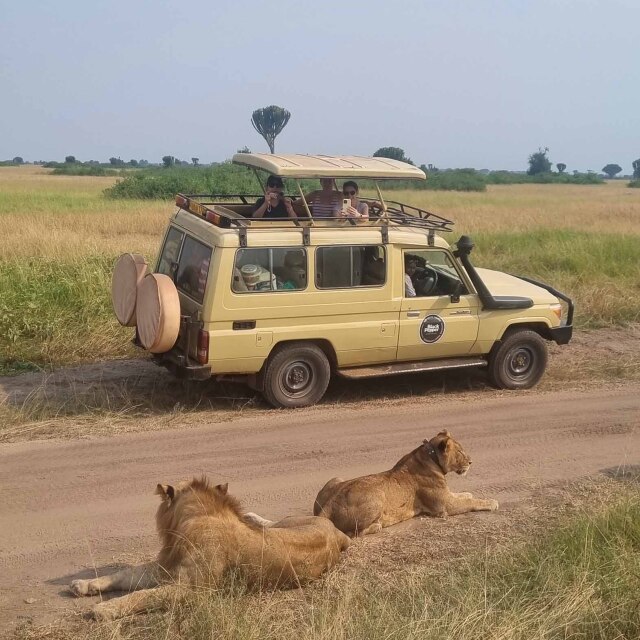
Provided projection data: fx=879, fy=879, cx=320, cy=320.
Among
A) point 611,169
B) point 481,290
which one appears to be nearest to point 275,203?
point 481,290

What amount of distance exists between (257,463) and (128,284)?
8.53ft

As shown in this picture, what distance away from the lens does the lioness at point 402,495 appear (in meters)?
6.05

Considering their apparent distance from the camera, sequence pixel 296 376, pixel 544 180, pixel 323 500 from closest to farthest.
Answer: pixel 323 500
pixel 296 376
pixel 544 180

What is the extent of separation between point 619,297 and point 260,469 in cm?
927

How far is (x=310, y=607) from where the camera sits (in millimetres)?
4789

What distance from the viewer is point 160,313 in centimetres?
810

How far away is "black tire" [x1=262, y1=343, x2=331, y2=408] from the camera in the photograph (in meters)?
8.73

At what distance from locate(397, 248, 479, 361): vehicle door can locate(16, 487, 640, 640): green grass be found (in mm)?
3986

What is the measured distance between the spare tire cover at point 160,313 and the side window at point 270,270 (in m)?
0.60

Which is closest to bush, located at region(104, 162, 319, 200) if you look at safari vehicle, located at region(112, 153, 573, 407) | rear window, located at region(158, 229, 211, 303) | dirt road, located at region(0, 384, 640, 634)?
rear window, located at region(158, 229, 211, 303)

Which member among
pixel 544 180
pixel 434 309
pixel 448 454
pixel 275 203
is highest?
pixel 544 180

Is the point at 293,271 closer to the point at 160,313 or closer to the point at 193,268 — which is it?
the point at 193,268

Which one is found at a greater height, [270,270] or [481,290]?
[270,270]

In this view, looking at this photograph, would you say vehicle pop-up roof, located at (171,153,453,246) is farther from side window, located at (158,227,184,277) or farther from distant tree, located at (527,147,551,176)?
distant tree, located at (527,147,551,176)
